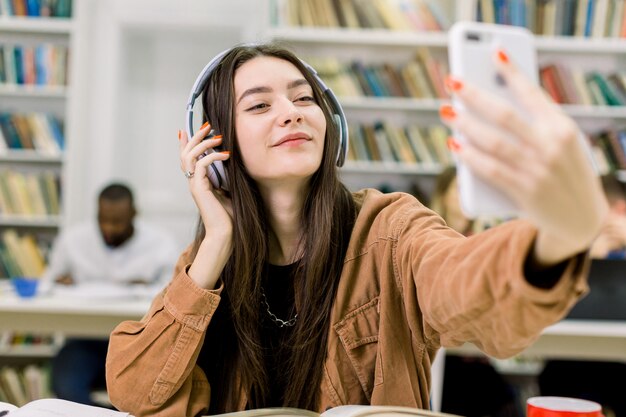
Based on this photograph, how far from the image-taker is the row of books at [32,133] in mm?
3879

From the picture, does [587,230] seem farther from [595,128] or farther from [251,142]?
[595,128]

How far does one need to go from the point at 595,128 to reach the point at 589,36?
56 centimetres

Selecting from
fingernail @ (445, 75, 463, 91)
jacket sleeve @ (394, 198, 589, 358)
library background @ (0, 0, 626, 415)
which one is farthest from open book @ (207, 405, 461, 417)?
library background @ (0, 0, 626, 415)

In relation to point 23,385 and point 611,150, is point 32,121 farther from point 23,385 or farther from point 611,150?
point 611,150

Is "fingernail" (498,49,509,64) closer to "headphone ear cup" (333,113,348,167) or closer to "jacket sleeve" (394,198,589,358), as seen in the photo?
"jacket sleeve" (394,198,589,358)

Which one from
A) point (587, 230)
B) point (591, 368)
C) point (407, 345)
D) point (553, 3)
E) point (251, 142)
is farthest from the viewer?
point (553, 3)

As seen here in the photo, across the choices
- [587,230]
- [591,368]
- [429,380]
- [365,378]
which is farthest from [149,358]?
[591,368]

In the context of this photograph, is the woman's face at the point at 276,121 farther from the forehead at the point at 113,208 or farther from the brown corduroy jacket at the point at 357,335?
the forehead at the point at 113,208

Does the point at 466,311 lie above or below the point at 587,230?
below

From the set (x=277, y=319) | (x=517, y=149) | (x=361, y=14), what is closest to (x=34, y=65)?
(x=361, y=14)

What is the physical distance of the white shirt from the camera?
3.25m

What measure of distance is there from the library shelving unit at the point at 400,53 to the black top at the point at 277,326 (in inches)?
102

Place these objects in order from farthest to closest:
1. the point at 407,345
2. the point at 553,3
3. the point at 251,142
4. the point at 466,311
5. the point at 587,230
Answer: the point at 553,3 < the point at 251,142 < the point at 407,345 < the point at 466,311 < the point at 587,230

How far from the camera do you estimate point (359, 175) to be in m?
3.96
